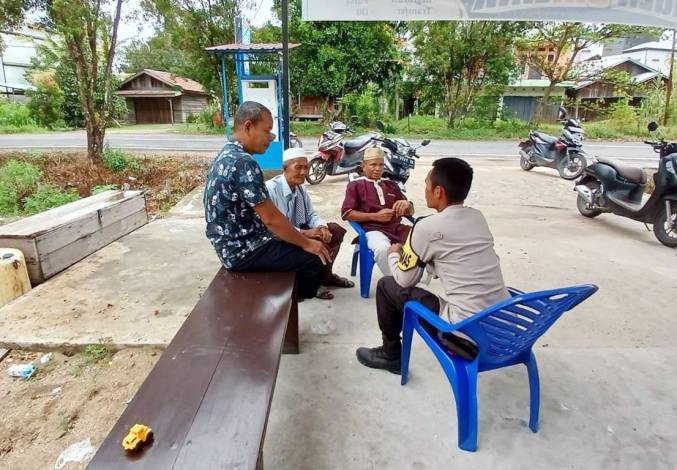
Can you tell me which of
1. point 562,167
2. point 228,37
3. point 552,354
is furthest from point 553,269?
point 228,37

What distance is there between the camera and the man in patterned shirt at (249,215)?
86.4 inches

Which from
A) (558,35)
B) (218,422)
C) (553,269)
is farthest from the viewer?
(558,35)

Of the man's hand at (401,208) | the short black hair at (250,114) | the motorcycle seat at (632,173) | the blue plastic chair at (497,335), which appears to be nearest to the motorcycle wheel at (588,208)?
the motorcycle seat at (632,173)

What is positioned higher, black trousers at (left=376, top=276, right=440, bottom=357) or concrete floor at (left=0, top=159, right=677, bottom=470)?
black trousers at (left=376, top=276, right=440, bottom=357)

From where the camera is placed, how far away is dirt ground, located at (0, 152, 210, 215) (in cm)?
725

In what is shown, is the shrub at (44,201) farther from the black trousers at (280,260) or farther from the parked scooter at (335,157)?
the black trousers at (280,260)

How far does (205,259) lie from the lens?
392 centimetres

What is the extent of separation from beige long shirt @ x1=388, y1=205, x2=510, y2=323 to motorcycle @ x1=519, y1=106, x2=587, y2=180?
23.5 ft

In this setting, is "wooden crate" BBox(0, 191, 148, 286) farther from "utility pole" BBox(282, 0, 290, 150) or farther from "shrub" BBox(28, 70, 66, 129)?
"shrub" BBox(28, 70, 66, 129)

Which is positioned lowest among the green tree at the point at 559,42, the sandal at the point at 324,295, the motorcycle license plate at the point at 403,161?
the sandal at the point at 324,295

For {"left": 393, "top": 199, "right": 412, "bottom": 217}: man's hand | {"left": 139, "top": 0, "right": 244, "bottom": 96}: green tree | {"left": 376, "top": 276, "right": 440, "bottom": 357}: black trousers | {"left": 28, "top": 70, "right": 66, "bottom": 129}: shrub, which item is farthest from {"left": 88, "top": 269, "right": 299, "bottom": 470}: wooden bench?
{"left": 28, "top": 70, "right": 66, "bottom": 129}: shrub

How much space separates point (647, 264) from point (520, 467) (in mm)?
3126

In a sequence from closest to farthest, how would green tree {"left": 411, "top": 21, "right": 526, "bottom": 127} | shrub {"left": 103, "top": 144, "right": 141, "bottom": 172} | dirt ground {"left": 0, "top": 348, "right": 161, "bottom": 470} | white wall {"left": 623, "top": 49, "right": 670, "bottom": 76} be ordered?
1. dirt ground {"left": 0, "top": 348, "right": 161, "bottom": 470}
2. shrub {"left": 103, "top": 144, "right": 141, "bottom": 172}
3. green tree {"left": 411, "top": 21, "right": 526, "bottom": 127}
4. white wall {"left": 623, "top": 49, "right": 670, "bottom": 76}

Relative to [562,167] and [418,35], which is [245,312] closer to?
[562,167]
